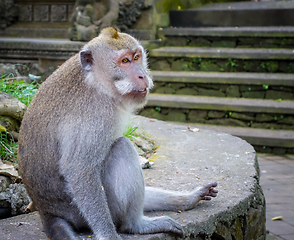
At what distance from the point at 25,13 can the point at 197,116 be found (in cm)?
493

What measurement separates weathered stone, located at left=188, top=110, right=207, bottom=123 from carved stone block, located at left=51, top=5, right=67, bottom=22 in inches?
153

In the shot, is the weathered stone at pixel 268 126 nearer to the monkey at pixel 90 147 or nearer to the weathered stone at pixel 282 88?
the weathered stone at pixel 282 88

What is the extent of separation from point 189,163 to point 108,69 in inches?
61.0

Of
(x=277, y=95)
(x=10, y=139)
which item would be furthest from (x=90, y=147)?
(x=277, y=95)

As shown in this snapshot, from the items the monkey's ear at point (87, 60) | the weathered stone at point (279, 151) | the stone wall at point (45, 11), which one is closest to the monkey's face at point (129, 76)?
the monkey's ear at point (87, 60)

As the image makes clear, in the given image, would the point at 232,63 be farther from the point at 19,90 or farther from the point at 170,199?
the point at 170,199

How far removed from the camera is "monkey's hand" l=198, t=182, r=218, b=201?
103 inches

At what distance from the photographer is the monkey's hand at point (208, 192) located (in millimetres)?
2619

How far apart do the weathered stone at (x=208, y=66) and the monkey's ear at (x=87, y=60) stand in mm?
5173

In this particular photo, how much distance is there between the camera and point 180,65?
730cm

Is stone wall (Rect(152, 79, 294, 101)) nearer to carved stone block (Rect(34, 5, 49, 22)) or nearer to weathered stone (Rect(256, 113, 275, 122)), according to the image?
weathered stone (Rect(256, 113, 275, 122))

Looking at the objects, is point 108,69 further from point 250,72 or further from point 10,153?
point 250,72

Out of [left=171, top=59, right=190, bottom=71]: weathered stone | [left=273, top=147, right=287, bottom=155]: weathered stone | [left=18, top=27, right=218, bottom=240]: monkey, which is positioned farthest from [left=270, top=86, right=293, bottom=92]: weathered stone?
[left=18, top=27, right=218, bottom=240]: monkey

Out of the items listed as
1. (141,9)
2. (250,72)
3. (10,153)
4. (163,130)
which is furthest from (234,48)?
(10,153)
